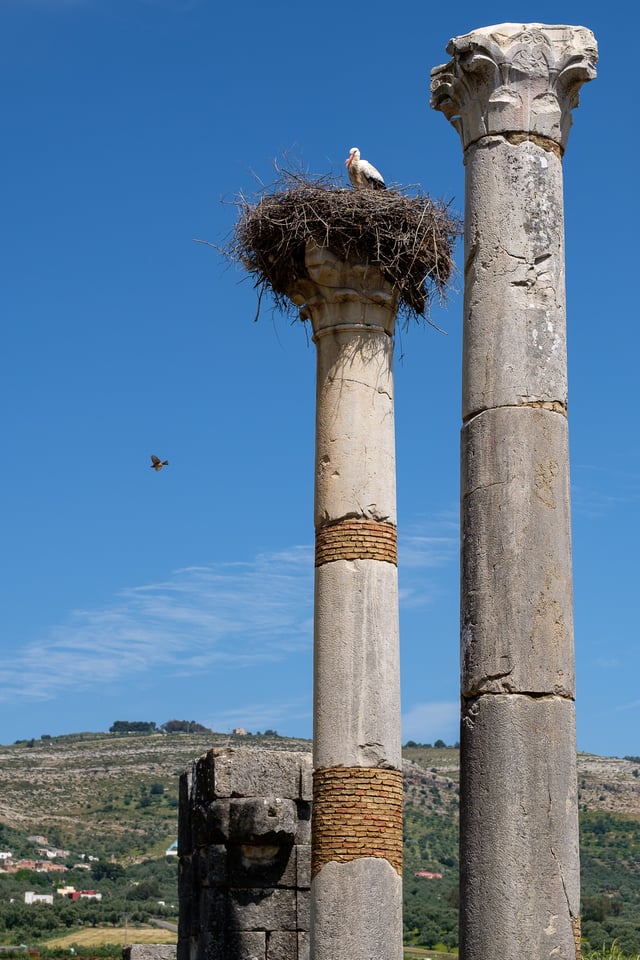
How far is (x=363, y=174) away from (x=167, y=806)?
1972 inches

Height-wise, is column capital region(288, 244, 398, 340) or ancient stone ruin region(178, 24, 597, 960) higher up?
column capital region(288, 244, 398, 340)

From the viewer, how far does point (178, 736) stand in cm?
7450

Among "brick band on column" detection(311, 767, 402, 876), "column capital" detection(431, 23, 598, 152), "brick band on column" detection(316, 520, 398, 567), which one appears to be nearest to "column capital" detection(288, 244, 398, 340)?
"brick band on column" detection(316, 520, 398, 567)

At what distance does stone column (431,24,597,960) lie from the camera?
9.38 meters

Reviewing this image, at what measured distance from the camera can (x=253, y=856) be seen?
1655cm

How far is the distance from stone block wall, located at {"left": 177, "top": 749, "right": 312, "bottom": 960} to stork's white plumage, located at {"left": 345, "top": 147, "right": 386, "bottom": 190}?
5.61 meters

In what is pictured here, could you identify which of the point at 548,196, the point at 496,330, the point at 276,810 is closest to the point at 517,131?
the point at 548,196

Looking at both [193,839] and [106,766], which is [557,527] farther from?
[106,766]

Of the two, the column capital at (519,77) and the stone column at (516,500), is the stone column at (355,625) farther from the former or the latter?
the column capital at (519,77)

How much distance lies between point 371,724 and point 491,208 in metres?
5.21

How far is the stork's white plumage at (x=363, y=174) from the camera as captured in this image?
51.8ft

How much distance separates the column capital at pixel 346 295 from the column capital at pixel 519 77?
4.32 m

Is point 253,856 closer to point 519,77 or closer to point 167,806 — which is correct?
point 519,77

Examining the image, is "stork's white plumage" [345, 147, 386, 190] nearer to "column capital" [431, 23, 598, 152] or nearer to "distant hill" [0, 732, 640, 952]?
"column capital" [431, 23, 598, 152]
